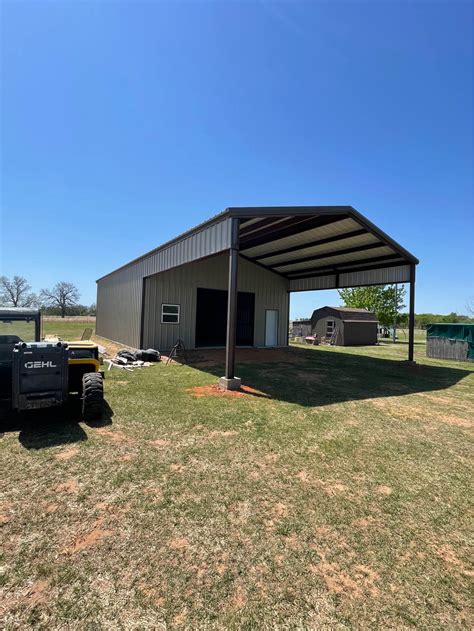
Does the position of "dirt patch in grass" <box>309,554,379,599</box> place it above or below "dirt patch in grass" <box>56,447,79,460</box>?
below

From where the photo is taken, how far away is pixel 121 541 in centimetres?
264

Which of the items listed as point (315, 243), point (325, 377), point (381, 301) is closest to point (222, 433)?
point (325, 377)

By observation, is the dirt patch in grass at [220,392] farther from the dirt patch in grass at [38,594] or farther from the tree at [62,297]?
the tree at [62,297]

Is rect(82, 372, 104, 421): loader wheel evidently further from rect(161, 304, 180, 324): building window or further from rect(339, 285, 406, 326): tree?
rect(339, 285, 406, 326): tree

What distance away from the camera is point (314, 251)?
15227mm

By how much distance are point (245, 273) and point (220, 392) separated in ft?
37.5

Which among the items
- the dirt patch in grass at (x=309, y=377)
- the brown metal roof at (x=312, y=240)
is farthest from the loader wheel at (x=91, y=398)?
the dirt patch in grass at (x=309, y=377)

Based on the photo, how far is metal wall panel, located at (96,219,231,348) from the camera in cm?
969

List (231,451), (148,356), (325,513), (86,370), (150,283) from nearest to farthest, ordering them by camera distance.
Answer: (325,513) < (231,451) < (86,370) < (148,356) < (150,283)

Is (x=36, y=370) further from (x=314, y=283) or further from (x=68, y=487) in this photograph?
(x=314, y=283)

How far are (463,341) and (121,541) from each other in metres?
20.7

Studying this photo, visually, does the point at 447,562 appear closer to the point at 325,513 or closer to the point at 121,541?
the point at 325,513

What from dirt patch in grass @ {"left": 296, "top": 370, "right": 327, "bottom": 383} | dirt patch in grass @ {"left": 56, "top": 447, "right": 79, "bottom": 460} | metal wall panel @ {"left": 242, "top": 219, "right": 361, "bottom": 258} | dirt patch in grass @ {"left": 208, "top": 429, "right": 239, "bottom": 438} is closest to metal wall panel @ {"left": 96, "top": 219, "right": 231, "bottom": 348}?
metal wall panel @ {"left": 242, "top": 219, "right": 361, "bottom": 258}

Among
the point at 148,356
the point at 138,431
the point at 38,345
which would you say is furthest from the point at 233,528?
the point at 148,356
